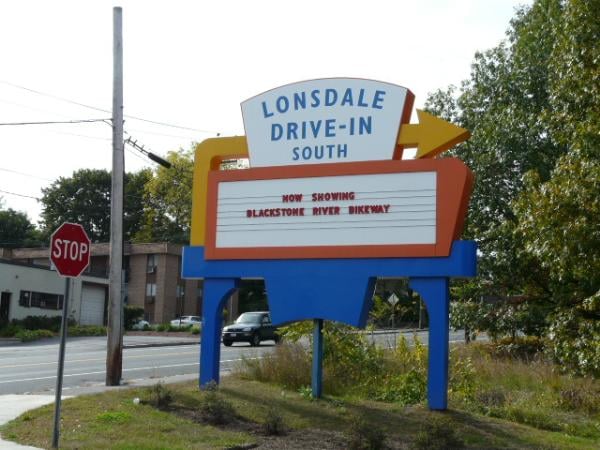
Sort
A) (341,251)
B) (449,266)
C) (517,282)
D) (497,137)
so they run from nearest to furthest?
1. (449,266)
2. (341,251)
3. (517,282)
4. (497,137)

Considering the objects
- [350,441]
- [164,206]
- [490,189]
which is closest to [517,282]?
[490,189]

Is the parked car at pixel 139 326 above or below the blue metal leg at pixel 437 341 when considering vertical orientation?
below

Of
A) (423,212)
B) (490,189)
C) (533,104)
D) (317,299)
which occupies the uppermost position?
(533,104)

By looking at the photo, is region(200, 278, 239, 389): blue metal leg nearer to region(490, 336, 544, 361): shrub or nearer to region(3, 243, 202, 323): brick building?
region(490, 336, 544, 361): shrub

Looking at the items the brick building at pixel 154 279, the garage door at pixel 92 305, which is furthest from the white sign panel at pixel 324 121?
the brick building at pixel 154 279

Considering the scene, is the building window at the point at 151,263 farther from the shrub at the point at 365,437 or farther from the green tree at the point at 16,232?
the shrub at the point at 365,437

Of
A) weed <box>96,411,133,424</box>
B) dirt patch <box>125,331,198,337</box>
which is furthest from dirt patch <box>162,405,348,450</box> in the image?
dirt patch <box>125,331,198,337</box>

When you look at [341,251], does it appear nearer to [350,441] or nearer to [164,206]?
[350,441]

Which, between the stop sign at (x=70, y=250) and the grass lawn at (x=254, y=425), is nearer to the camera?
the stop sign at (x=70, y=250)

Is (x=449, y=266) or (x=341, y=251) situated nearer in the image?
(x=449, y=266)

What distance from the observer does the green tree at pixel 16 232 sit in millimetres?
92875

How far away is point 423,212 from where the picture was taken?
545 inches

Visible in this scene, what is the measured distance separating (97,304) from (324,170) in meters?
48.8

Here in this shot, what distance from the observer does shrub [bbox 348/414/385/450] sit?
10.6 metres
